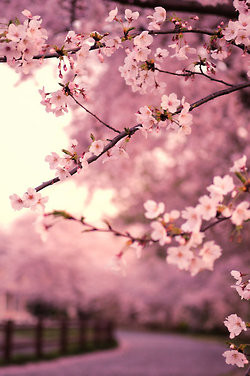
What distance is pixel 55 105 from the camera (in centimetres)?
239

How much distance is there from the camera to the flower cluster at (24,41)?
79.9 inches

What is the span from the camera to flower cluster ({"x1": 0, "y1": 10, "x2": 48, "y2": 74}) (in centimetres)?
203

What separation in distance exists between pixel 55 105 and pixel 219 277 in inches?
517

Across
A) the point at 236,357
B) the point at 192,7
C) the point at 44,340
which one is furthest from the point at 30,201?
the point at 44,340

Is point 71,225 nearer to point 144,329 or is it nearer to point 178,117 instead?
point 144,329

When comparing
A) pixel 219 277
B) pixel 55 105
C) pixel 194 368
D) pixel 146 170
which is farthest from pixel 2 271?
pixel 55 105

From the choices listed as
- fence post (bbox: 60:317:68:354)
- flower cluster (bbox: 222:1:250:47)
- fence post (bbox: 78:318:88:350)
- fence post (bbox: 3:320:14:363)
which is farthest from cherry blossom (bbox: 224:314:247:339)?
fence post (bbox: 78:318:88:350)

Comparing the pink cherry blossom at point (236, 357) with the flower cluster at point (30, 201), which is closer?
the flower cluster at point (30, 201)

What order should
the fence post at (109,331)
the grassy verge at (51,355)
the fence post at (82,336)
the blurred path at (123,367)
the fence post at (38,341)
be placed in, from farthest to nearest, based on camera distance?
the fence post at (109,331)
the fence post at (82,336)
the fence post at (38,341)
the grassy verge at (51,355)
the blurred path at (123,367)

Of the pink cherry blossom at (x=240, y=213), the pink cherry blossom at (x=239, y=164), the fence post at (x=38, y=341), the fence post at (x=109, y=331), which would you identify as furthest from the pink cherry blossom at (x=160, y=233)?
the fence post at (x=109, y=331)

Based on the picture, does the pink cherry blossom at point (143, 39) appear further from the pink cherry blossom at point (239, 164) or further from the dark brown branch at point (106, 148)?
the pink cherry blossom at point (239, 164)

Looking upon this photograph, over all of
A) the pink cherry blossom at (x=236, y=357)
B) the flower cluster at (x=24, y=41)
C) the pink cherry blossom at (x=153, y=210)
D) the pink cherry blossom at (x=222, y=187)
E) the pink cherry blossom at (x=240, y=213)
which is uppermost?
the flower cluster at (x=24, y=41)

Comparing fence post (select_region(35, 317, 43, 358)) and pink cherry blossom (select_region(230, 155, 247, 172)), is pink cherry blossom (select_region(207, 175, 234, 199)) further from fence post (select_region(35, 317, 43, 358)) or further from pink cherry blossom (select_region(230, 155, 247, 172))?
fence post (select_region(35, 317, 43, 358))

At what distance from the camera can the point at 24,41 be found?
2072 millimetres
